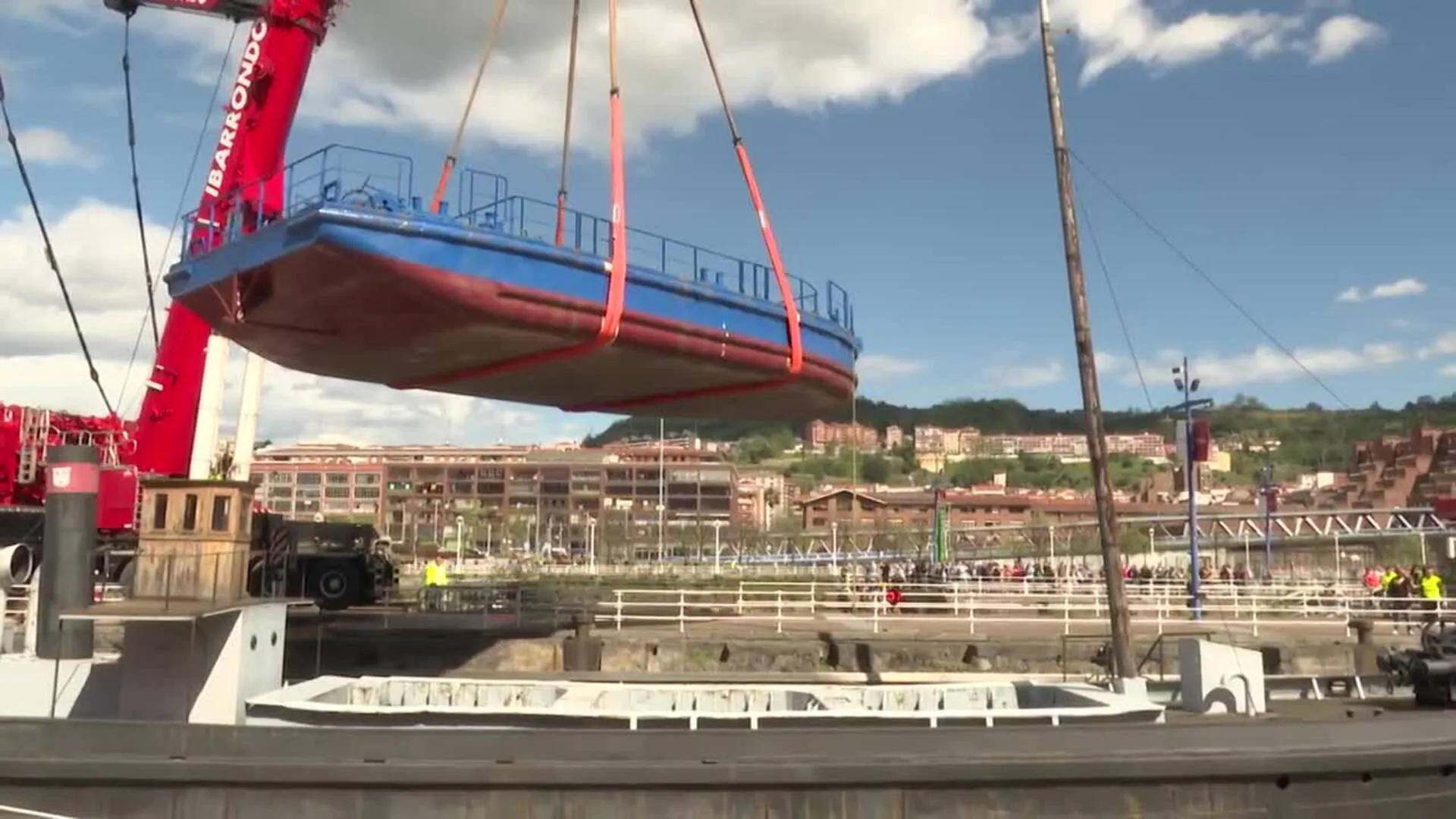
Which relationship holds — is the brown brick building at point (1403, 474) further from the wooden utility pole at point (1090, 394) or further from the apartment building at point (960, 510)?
the wooden utility pole at point (1090, 394)

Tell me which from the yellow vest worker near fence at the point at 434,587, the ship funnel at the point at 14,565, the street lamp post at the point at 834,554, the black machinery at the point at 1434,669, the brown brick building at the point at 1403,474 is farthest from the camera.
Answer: the brown brick building at the point at 1403,474

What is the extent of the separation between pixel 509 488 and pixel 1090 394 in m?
150

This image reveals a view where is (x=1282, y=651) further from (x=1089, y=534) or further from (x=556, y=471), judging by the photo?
(x=556, y=471)

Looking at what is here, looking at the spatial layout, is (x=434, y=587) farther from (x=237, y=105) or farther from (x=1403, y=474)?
(x=1403, y=474)

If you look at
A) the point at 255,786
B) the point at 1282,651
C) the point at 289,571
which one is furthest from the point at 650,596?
the point at 255,786

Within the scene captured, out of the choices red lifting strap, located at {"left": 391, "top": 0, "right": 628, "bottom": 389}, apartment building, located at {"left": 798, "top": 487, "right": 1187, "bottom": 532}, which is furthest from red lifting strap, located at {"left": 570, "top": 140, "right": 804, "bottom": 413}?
apartment building, located at {"left": 798, "top": 487, "right": 1187, "bottom": 532}

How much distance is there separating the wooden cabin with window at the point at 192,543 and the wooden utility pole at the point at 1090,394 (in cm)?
1083

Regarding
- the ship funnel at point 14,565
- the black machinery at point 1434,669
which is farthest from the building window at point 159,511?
the black machinery at point 1434,669

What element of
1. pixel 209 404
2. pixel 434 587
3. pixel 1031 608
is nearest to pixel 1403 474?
pixel 1031 608

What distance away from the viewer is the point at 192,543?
11398mm

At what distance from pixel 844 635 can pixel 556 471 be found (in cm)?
14207

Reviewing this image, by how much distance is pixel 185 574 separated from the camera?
37.2 feet

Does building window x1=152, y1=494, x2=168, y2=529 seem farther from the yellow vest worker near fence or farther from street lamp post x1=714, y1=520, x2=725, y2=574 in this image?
street lamp post x1=714, y1=520, x2=725, y2=574

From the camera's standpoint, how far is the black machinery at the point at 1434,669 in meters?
10.9
